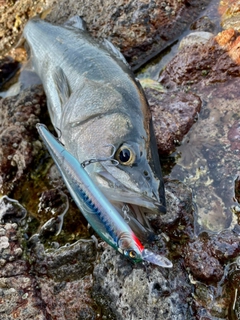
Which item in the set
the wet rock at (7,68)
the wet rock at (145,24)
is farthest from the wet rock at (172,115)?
the wet rock at (7,68)

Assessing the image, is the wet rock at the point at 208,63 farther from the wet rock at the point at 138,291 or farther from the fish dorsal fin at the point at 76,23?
the wet rock at the point at 138,291

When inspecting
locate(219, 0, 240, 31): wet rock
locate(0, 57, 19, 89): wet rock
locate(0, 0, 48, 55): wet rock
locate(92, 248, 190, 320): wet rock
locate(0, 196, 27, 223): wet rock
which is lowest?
locate(92, 248, 190, 320): wet rock

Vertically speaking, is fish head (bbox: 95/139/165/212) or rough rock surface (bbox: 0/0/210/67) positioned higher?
rough rock surface (bbox: 0/0/210/67)

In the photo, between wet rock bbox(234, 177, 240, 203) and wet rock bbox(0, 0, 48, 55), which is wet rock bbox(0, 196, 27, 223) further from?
wet rock bbox(0, 0, 48, 55)

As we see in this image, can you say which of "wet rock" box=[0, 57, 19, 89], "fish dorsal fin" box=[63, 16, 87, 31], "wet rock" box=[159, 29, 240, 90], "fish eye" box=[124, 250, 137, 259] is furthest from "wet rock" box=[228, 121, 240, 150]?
"wet rock" box=[0, 57, 19, 89]

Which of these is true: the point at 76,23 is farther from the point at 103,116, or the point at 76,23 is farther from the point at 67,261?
the point at 67,261

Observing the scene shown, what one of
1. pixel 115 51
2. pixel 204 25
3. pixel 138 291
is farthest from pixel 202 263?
pixel 204 25

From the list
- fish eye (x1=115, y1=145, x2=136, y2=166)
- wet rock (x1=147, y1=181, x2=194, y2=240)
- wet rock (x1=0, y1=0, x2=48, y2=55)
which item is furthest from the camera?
wet rock (x1=0, y1=0, x2=48, y2=55)

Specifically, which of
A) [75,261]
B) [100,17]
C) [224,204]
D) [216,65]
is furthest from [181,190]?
[100,17]
